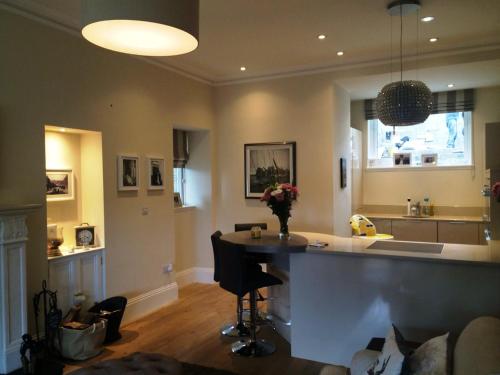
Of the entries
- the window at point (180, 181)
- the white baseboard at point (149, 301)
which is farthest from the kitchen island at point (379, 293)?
the window at point (180, 181)

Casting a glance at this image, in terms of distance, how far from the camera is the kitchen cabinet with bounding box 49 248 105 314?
3707 mm

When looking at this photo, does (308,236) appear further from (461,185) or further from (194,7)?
(461,185)

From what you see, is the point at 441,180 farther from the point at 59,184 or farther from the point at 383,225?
the point at 59,184

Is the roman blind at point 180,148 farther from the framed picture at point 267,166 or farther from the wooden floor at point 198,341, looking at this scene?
the wooden floor at point 198,341

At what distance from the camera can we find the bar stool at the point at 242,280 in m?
3.39

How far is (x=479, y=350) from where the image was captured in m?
1.71

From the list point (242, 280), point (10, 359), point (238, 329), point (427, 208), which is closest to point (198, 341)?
point (238, 329)

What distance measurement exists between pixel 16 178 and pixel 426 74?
466 centimetres

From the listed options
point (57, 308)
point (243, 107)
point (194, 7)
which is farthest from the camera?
point (243, 107)

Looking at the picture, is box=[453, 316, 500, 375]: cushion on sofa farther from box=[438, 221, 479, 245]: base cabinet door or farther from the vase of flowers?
box=[438, 221, 479, 245]: base cabinet door

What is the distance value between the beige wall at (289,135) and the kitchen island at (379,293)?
1.73 meters

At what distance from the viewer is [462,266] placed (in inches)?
112

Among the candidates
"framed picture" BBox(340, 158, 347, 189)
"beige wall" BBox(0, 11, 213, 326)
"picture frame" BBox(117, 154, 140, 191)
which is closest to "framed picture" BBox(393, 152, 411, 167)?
Answer: "framed picture" BBox(340, 158, 347, 189)

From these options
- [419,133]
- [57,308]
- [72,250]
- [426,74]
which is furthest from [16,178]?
[419,133]
